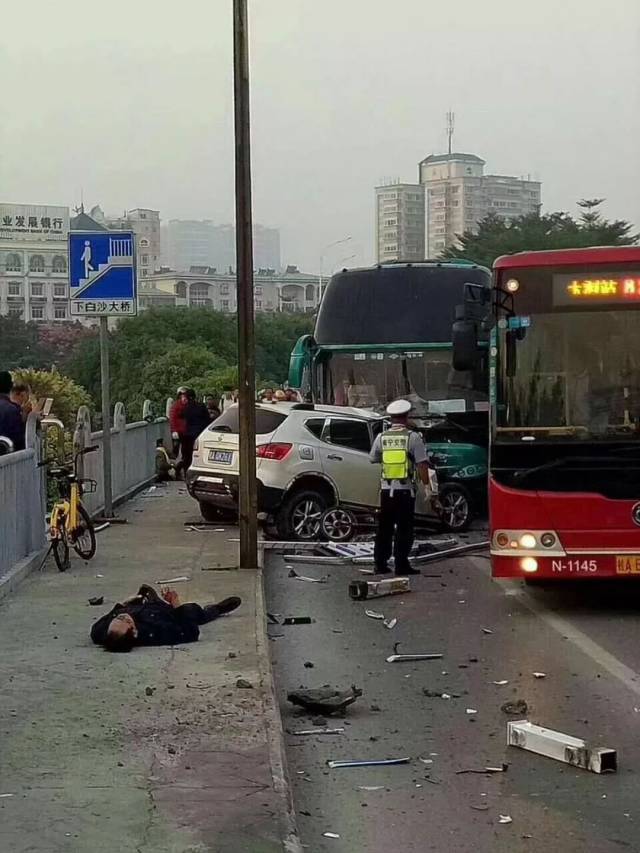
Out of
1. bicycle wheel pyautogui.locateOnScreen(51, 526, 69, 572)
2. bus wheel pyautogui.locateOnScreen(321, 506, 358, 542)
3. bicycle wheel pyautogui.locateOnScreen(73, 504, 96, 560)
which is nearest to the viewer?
bicycle wheel pyautogui.locateOnScreen(51, 526, 69, 572)

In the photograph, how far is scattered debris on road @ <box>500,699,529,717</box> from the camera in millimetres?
7657

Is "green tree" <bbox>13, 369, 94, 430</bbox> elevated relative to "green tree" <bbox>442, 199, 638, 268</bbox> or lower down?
lower down

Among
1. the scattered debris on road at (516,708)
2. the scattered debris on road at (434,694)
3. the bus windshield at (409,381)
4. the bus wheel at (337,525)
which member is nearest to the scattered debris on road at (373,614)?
the scattered debris on road at (434,694)

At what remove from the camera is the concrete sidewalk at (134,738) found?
5.18 m

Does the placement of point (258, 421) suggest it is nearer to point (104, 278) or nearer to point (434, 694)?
point (104, 278)

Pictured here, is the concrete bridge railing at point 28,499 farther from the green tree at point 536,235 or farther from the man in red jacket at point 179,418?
the green tree at point 536,235

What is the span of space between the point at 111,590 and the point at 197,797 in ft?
19.7

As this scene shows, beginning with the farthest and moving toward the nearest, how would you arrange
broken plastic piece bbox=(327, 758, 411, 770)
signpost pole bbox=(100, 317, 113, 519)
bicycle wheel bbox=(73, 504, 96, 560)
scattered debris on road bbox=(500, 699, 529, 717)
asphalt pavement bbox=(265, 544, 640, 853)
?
signpost pole bbox=(100, 317, 113, 519) < bicycle wheel bbox=(73, 504, 96, 560) < scattered debris on road bbox=(500, 699, 529, 717) < broken plastic piece bbox=(327, 758, 411, 770) < asphalt pavement bbox=(265, 544, 640, 853)

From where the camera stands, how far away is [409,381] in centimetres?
1912

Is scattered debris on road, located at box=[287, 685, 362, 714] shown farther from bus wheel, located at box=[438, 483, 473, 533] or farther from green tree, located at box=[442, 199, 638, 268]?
green tree, located at box=[442, 199, 638, 268]

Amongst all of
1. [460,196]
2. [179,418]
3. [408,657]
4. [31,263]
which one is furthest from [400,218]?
[408,657]

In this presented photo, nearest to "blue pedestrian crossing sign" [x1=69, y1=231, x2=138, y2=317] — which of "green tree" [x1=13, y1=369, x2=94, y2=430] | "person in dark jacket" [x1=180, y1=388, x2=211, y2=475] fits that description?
"person in dark jacket" [x1=180, y1=388, x2=211, y2=475]

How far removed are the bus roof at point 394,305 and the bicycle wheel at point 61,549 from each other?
778cm

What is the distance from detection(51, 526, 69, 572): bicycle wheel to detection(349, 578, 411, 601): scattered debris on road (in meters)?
2.76
